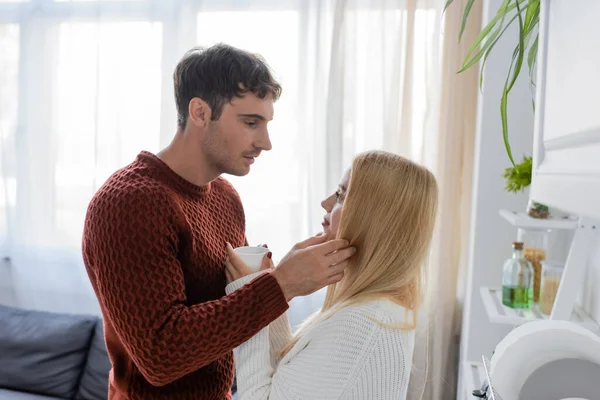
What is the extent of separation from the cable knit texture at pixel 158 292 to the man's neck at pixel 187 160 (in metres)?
0.05

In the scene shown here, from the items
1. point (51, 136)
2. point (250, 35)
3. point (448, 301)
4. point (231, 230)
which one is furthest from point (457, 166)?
point (51, 136)

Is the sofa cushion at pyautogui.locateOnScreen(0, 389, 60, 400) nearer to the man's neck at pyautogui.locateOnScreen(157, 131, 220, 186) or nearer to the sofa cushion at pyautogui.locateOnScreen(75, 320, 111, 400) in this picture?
the sofa cushion at pyautogui.locateOnScreen(75, 320, 111, 400)

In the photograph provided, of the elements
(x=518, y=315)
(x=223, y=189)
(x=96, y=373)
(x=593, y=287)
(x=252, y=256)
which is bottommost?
(x=96, y=373)

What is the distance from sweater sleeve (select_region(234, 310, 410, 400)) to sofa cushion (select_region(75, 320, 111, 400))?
1.91m

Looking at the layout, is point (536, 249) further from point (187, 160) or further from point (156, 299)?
point (156, 299)

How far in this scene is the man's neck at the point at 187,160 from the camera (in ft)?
4.37

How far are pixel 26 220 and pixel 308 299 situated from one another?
1.55m

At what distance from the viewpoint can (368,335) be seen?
1121 mm

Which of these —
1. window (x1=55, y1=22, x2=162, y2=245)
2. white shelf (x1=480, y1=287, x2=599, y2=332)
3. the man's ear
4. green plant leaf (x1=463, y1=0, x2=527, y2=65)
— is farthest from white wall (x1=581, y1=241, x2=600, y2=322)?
window (x1=55, y1=22, x2=162, y2=245)

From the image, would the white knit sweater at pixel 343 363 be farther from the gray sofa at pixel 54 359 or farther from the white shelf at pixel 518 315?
the gray sofa at pixel 54 359

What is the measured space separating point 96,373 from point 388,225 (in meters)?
2.14

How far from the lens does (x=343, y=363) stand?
3.65 feet

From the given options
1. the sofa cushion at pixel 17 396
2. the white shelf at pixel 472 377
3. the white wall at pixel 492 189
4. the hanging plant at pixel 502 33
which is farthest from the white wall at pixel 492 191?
the sofa cushion at pixel 17 396

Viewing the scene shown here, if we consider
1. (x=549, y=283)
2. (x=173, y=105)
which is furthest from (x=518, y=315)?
(x=173, y=105)
